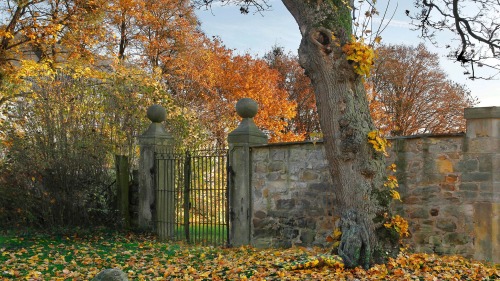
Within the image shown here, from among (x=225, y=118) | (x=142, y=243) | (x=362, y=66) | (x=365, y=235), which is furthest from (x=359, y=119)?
(x=225, y=118)

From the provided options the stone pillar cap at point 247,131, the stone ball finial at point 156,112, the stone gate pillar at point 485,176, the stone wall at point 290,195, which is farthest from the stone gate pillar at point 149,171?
the stone gate pillar at point 485,176

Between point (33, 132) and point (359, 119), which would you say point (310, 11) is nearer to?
point (359, 119)

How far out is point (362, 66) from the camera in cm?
715

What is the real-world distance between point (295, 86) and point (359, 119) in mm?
23651

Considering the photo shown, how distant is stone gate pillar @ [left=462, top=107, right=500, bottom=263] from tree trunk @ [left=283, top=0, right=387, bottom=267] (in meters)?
1.96

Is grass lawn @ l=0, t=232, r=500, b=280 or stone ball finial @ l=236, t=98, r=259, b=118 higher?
stone ball finial @ l=236, t=98, r=259, b=118

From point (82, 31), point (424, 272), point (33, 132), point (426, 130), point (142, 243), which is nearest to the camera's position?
point (424, 272)

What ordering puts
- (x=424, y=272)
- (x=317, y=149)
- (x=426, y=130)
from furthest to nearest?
(x=426, y=130), (x=317, y=149), (x=424, y=272)

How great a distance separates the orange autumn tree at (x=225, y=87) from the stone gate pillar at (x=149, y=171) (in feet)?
28.3

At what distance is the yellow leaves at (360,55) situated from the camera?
23.4 feet

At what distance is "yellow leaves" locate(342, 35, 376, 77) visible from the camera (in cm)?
714

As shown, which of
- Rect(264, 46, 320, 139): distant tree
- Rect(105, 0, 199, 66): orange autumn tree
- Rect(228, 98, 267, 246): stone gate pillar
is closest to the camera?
Rect(228, 98, 267, 246): stone gate pillar

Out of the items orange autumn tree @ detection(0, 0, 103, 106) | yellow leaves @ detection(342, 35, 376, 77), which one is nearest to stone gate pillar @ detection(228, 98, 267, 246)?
yellow leaves @ detection(342, 35, 376, 77)

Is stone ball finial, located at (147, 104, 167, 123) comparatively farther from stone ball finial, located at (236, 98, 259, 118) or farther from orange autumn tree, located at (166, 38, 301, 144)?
orange autumn tree, located at (166, 38, 301, 144)
